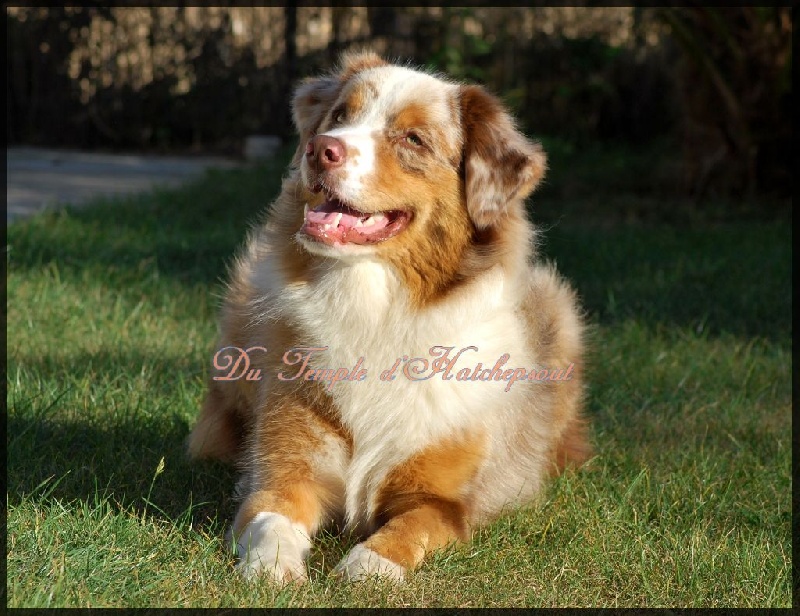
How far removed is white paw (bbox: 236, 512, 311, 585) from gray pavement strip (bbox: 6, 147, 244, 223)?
530cm

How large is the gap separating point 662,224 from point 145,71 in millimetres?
7100

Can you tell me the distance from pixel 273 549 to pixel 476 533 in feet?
2.51

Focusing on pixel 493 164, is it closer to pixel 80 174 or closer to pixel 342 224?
pixel 342 224

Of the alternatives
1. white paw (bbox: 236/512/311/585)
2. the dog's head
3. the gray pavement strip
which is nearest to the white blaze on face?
the dog's head

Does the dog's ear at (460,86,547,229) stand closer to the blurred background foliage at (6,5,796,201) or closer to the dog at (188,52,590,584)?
the dog at (188,52,590,584)

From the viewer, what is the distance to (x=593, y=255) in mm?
7695

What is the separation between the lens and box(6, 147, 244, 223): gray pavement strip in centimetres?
905

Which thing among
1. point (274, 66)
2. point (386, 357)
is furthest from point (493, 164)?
point (274, 66)

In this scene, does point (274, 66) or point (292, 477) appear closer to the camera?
point (292, 477)

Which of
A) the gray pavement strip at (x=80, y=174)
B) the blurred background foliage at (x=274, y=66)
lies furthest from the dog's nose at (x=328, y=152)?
the blurred background foliage at (x=274, y=66)

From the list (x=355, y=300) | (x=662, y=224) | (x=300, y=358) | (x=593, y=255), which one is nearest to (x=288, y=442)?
(x=300, y=358)

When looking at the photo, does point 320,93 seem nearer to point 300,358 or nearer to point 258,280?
point 258,280

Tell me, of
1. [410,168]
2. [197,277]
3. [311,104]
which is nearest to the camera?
[410,168]

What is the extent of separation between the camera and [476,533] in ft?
11.2
